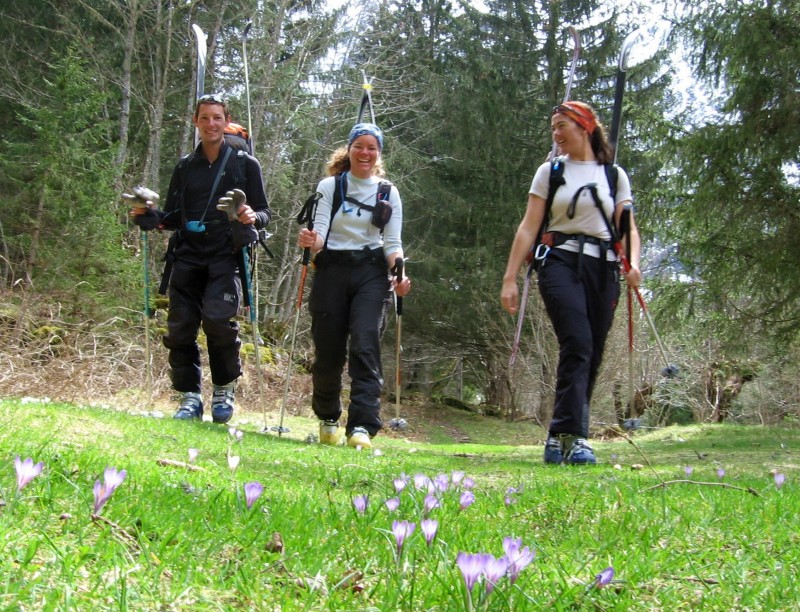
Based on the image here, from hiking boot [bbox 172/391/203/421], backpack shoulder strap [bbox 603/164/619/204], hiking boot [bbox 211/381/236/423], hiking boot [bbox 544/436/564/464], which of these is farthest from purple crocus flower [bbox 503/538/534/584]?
hiking boot [bbox 211/381/236/423]

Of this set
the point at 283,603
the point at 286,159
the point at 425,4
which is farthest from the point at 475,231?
the point at 283,603

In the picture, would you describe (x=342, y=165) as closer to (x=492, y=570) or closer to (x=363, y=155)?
(x=363, y=155)

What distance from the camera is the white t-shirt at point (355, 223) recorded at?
5.97 metres

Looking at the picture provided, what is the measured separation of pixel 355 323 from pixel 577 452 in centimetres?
202

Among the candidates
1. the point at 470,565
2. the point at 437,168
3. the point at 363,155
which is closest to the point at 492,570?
the point at 470,565

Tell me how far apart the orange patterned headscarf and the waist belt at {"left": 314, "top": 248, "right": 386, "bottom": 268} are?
5.88 ft

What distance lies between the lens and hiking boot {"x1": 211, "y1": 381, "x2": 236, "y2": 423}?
21.6 feet

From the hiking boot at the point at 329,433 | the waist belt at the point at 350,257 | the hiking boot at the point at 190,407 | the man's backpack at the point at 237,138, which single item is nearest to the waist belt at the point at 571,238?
the waist belt at the point at 350,257

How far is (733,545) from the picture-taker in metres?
2.08

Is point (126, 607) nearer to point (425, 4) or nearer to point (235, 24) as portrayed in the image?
point (235, 24)

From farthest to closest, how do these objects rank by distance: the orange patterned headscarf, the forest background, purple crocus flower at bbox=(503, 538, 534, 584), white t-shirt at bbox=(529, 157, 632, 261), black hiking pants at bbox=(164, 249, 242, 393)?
1. the forest background
2. black hiking pants at bbox=(164, 249, 242, 393)
3. the orange patterned headscarf
4. white t-shirt at bbox=(529, 157, 632, 261)
5. purple crocus flower at bbox=(503, 538, 534, 584)

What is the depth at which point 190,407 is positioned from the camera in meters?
6.50

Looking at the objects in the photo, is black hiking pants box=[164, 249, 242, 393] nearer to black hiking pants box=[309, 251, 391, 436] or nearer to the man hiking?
the man hiking

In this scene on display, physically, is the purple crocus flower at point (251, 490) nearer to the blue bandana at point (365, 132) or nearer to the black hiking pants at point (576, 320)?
the black hiking pants at point (576, 320)
